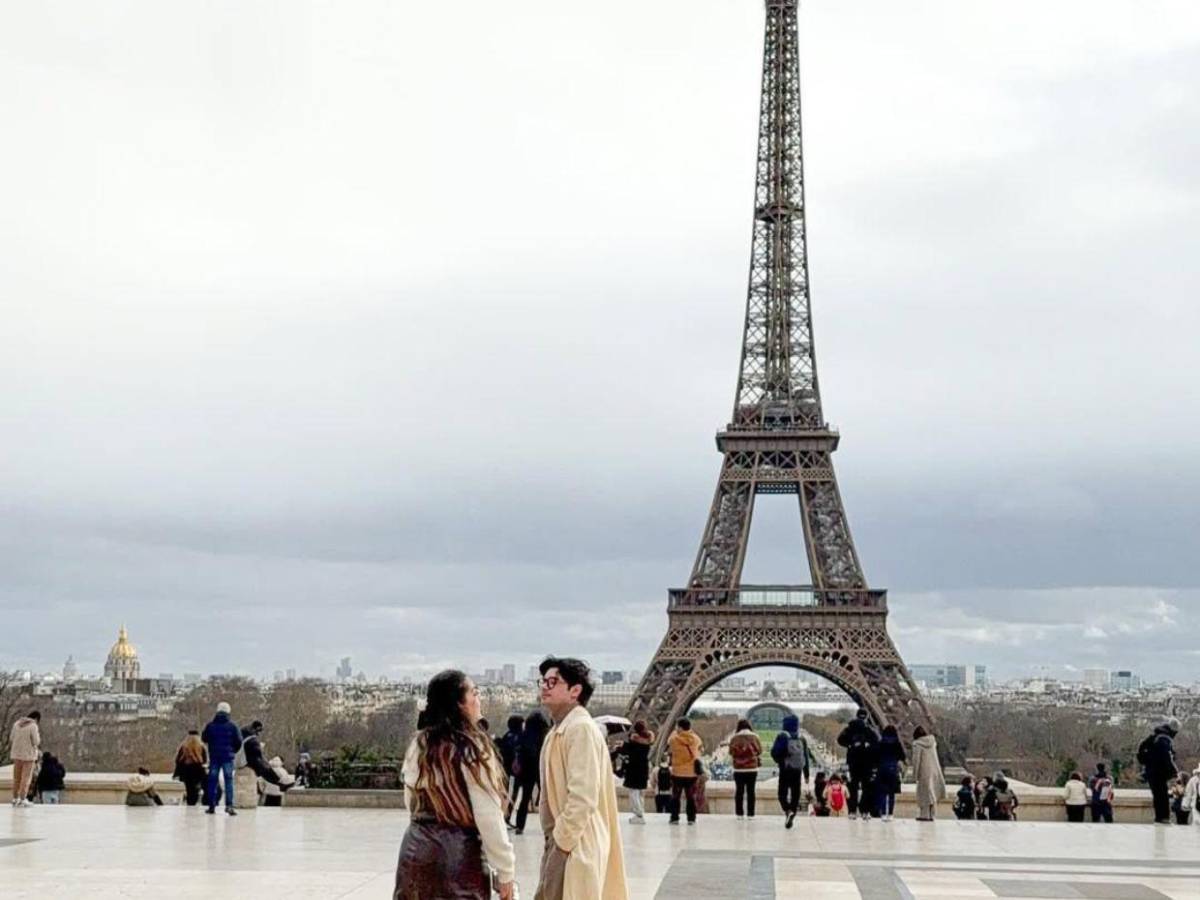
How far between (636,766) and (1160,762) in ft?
24.3

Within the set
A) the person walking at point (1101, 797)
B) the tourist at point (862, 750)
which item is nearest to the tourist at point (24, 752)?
the tourist at point (862, 750)

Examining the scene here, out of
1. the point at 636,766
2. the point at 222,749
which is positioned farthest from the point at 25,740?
the point at 636,766

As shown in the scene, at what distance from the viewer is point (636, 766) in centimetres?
2081

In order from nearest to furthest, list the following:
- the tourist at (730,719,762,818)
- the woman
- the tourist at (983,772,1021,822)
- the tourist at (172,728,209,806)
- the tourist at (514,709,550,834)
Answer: the woman
the tourist at (514,709,550,834)
the tourist at (730,719,762,818)
the tourist at (172,728,209,806)
the tourist at (983,772,1021,822)

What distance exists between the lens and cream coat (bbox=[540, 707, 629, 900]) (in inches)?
322

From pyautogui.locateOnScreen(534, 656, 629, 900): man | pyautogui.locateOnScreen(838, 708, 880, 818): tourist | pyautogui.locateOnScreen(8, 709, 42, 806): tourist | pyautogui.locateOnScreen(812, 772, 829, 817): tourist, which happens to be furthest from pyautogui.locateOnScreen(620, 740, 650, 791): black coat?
pyautogui.locateOnScreen(534, 656, 629, 900): man

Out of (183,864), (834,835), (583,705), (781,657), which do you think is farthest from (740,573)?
(583,705)

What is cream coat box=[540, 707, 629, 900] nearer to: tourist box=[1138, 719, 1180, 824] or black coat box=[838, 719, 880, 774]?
black coat box=[838, 719, 880, 774]

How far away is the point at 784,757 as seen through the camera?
20938mm

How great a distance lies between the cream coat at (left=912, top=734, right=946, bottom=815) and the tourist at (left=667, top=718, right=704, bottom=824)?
3.39 meters

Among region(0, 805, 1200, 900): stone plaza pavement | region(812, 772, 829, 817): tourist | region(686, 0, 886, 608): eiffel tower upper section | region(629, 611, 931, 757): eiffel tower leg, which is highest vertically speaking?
region(686, 0, 886, 608): eiffel tower upper section

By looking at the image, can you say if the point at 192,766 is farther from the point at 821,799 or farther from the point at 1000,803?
the point at 1000,803

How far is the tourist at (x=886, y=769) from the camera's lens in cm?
2258

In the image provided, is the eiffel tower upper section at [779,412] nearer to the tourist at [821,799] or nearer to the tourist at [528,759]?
the tourist at [821,799]
